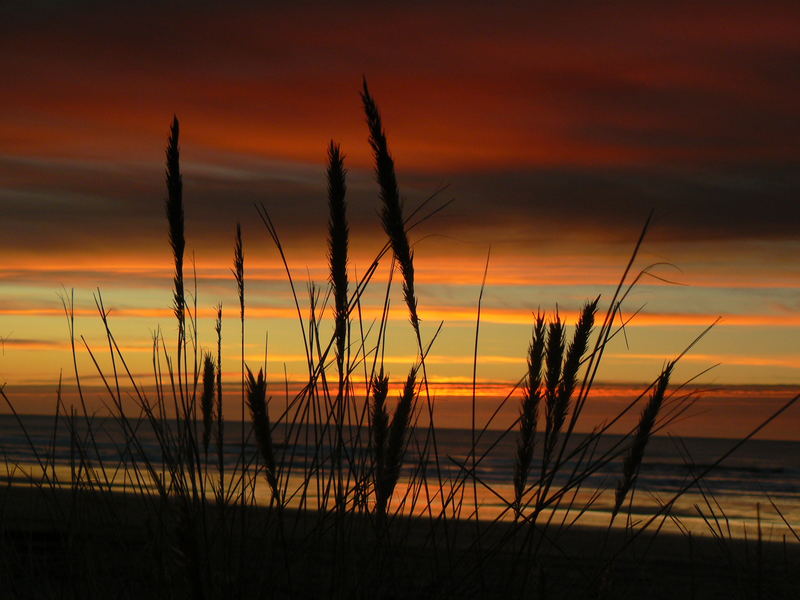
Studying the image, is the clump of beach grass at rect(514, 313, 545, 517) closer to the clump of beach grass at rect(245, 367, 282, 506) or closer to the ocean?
the ocean

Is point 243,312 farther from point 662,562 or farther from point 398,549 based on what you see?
point 662,562

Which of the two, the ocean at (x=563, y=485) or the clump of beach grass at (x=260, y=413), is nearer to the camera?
the clump of beach grass at (x=260, y=413)

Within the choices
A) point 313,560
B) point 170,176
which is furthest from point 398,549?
point 170,176

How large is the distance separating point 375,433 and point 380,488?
0.13 metres

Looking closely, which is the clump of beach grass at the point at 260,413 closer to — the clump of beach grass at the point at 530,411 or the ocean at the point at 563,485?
the ocean at the point at 563,485

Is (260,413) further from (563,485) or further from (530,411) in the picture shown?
(563,485)

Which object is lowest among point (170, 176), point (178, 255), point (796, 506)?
point (796, 506)

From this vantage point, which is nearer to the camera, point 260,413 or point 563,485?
point 260,413

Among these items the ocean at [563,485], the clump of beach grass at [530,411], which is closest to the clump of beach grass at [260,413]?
the ocean at [563,485]

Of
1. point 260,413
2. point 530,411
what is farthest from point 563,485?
point 260,413

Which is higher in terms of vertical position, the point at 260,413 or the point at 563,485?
the point at 260,413

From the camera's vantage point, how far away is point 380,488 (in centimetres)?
202

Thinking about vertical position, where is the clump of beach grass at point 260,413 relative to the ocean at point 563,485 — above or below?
above

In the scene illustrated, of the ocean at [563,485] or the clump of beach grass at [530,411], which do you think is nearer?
the clump of beach grass at [530,411]
